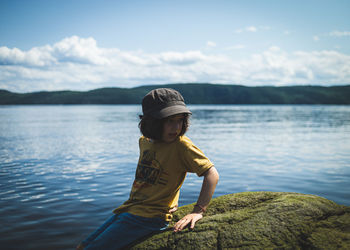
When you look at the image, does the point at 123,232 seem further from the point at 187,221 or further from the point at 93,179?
the point at 93,179

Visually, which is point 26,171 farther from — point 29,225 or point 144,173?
point 144,173

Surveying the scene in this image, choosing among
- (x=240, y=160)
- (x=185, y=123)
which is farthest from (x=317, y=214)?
(x=240, y=160)

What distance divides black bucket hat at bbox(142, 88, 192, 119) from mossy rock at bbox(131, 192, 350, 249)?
53.1 inches

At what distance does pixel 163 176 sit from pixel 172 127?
0.60 meters

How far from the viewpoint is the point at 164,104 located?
335 centimetres

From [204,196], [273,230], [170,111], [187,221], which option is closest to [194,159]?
[204,196]

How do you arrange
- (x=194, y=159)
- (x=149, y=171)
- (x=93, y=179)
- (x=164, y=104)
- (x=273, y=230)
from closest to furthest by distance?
(x=273, y=230), (x=194, y=159), (x=164, y=104), (x=149, y=171), (x=93, y=179)

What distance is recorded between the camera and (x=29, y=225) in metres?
7.09

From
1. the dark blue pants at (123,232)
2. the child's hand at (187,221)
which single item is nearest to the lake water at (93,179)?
the dark blue pants at (123,232)

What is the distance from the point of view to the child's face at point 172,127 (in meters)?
3.39

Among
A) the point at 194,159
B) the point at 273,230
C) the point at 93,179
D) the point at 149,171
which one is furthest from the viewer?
the point at 93,179

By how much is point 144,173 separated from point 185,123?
811 millimetres

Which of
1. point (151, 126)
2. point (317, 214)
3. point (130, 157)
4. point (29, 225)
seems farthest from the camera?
point (130, 157)

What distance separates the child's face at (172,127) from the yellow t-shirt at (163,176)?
0.24ft
